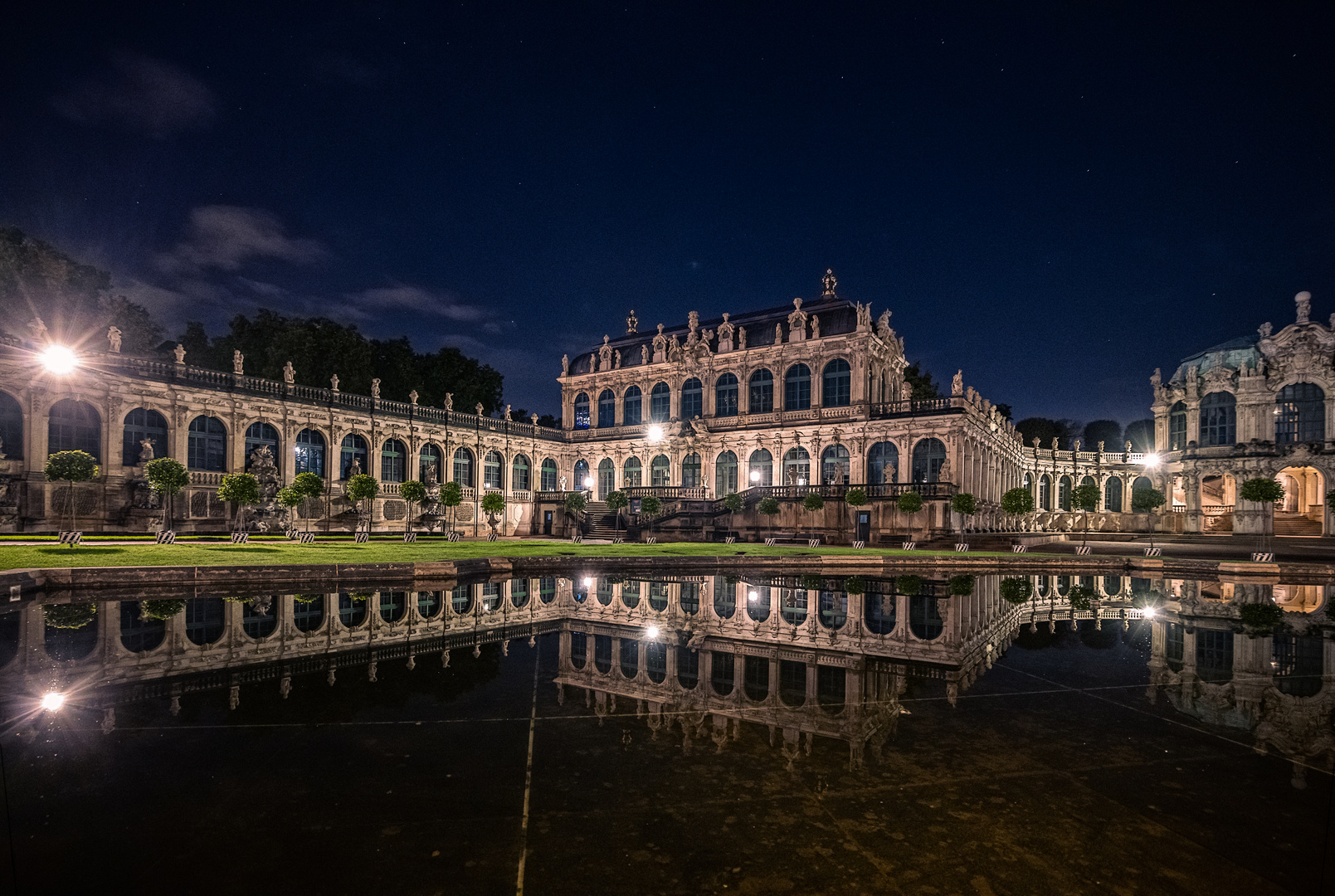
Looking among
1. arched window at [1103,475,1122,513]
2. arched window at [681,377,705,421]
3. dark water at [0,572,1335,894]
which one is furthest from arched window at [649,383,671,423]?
arched window at [1103,475,1122,513]

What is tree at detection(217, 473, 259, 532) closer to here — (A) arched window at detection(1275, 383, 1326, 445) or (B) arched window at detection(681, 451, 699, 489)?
(B) arched window at detection(681, 451, 699, 489)

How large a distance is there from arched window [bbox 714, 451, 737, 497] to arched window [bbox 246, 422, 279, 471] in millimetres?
31686

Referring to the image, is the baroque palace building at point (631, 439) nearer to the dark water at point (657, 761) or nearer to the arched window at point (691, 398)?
the arched window at point (691, 398)

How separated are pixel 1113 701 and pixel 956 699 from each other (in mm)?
1714

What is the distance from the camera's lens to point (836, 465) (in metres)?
48.6

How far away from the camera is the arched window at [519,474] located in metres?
55.9

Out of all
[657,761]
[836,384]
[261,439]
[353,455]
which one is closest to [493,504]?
[353,455]

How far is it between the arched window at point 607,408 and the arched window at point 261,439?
88.8 ft

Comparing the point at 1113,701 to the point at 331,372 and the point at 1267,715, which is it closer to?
the point at 1267,715

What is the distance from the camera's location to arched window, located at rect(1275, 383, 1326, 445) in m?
49.8

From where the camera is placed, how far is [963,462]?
43406 millimetres

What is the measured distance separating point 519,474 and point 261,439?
20.2 meters

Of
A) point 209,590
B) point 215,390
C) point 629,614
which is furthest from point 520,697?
point 215,390

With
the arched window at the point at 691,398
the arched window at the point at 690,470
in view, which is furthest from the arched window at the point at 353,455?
the arched window at the point at 691,398
